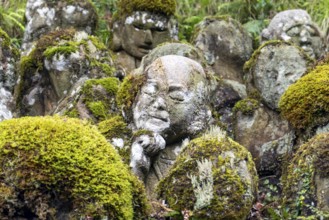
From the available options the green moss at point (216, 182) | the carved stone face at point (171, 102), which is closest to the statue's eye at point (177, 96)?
the carved stone face at point (171, 102)

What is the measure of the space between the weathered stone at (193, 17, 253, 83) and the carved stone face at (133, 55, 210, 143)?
4.46m

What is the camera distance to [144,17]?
9883 millimetres

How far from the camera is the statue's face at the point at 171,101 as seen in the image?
5723mm

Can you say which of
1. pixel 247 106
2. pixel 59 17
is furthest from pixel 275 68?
pixel 59 17

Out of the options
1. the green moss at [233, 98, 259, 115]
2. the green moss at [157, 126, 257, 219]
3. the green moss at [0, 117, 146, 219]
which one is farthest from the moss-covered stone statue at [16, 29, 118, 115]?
the green moss at [0, 117, 146, 219]

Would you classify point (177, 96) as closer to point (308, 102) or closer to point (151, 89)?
point (151, 89)

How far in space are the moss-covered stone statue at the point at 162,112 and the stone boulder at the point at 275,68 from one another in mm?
2484

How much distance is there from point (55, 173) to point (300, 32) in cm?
708

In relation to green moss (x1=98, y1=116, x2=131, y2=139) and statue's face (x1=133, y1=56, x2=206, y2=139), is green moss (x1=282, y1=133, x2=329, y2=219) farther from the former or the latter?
green moss (x1=98, y1=116, x2=131, y2=139)

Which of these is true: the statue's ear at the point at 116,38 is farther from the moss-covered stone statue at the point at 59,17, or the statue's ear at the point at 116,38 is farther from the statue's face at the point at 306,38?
the statue's face at the point at 306,38

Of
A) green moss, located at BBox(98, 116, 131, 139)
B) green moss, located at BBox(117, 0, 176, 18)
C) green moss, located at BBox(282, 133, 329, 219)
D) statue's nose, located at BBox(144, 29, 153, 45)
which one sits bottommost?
statue's nose, located at BBox(144, 29, 153, 45)

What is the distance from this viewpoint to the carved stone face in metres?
5.72

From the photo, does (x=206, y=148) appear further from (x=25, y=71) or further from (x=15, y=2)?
(x=15, y=2)

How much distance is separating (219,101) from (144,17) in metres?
1.82
